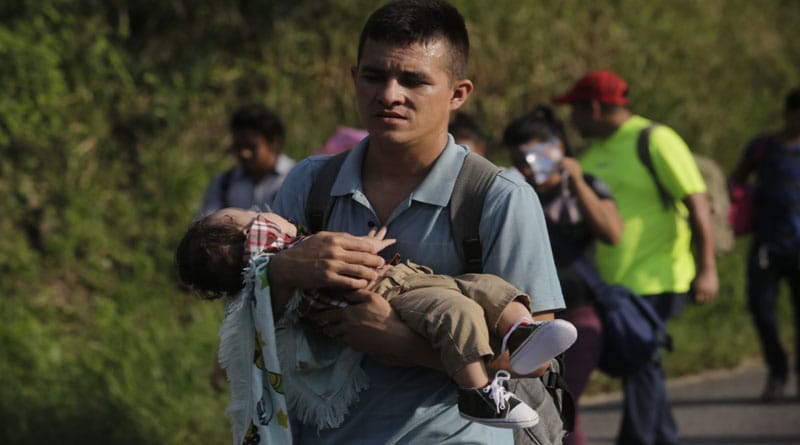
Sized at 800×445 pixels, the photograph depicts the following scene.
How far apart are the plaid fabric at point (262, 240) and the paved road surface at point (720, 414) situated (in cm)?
488

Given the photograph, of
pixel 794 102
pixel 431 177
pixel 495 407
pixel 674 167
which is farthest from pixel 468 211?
pixel 794 102

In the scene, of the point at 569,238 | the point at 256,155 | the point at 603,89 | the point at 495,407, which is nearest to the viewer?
the point at 495,407

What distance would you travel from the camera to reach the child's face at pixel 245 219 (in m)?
3.24

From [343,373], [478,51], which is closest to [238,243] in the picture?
[343,373]

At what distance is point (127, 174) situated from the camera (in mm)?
8445

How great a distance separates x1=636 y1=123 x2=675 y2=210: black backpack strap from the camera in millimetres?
6531

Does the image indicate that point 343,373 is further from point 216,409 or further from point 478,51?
point 478,51

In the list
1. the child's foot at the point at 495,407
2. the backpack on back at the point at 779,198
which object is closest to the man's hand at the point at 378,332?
the child's foot at the point at 495,407

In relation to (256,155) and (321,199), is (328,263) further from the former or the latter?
(256,155)

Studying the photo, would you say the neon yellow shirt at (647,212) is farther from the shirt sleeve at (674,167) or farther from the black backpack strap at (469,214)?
the black backpack strap at (469,214)

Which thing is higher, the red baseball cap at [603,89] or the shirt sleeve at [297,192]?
the shirt sleeve at [297,192]

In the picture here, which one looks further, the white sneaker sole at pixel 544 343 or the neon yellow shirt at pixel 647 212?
the neon yellow shirt at pixel 647 212

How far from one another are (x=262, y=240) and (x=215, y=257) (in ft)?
0.45

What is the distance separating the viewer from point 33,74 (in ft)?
26.0
